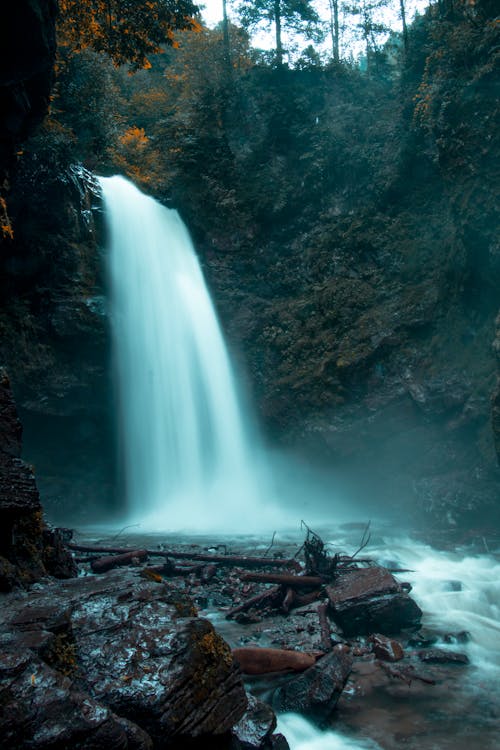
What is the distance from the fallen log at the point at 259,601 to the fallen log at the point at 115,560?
7.40ft

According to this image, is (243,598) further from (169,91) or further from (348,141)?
(169,91)

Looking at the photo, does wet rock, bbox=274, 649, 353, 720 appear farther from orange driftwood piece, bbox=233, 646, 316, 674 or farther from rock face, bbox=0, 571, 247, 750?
rock face, bbox=0, 571, 247, 750

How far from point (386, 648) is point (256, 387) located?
12149 millimetres

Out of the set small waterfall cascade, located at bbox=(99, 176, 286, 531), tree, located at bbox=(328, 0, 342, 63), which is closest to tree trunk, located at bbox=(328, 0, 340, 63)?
tree, located at bbox=(328, 0, 342, 63)

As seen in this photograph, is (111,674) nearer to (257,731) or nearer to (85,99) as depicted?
(257,731)

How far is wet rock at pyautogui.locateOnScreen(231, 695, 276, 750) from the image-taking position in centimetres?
327

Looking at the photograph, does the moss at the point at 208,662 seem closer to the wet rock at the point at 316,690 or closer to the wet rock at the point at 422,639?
the wet rock at the point at 316,690

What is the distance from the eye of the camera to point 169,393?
17.1 m

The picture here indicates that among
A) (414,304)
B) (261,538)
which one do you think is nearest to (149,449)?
(261,538)

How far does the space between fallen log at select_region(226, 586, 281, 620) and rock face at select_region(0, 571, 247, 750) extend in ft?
9.22

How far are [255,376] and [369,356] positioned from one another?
15.2 ft

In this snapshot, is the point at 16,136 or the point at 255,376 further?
the point at 255,376

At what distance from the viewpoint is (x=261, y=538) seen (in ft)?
37.5

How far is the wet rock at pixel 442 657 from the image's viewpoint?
5.27 m
